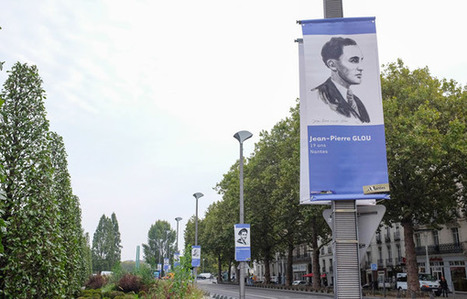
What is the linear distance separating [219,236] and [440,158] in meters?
35.2

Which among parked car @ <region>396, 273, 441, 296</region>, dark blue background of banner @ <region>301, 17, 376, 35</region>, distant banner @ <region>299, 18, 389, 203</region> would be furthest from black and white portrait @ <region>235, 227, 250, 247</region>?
→ parked car @ <region>396, 273, 441, 296</region>

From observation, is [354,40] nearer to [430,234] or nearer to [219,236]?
[430,234]

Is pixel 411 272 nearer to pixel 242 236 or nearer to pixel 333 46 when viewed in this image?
pixel 242 236

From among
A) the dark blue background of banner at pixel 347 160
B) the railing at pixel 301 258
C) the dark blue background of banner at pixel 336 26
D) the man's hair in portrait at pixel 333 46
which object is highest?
the dark blue background of banner at pixel 336 26

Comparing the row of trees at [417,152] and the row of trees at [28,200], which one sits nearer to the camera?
the row of trees at [28,200]

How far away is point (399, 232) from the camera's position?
5203cm

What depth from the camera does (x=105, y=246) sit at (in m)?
102

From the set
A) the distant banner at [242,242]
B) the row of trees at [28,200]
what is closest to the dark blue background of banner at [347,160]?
the row of trees at [28,200]

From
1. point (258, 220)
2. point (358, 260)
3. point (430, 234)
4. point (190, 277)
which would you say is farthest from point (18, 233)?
point (430, 234)

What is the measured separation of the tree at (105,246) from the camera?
9856cm

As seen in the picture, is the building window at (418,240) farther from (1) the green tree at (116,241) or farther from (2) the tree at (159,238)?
(2) the tree at (159,238)

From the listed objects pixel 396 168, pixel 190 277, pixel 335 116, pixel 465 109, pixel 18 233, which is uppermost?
pixel 465 109

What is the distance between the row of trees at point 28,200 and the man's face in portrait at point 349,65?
633cm

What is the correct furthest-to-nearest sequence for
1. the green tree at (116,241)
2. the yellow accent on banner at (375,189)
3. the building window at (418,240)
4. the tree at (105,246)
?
the green tree at (116,241) → the tree at (105,246) → the building window at (418,240) → the yellow accent on banner at (375,189)
